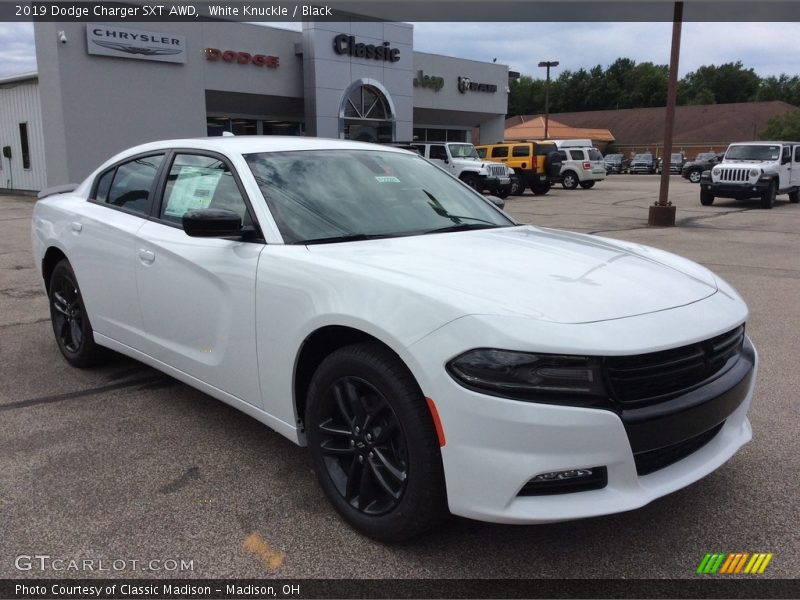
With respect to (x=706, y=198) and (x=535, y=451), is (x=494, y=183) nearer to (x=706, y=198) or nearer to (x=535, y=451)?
(x=706, y=198)

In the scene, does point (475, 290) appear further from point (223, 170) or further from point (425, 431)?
point (223, 170)

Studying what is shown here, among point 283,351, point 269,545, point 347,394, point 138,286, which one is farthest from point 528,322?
point 138,286

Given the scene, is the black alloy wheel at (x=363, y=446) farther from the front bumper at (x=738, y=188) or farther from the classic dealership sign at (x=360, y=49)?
the classic dealership sign at (x=360, y=49)

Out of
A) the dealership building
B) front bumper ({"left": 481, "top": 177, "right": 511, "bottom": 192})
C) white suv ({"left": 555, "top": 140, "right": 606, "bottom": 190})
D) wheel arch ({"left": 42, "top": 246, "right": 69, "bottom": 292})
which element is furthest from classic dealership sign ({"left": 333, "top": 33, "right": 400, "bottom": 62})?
wheel arch ({"left": 42, "top": 246, "right": 69, "bottom": 292})

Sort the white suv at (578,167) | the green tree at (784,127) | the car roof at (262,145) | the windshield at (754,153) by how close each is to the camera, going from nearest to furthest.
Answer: the car roof at (262,145), the windshield at (754,153), the white suv at (578,167), the green tree at (784,127)

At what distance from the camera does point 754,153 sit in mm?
21344

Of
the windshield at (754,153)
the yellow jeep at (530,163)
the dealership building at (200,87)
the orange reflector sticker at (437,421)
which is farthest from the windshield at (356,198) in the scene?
the yellow jeep at (530,163)

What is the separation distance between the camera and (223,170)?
363 cm

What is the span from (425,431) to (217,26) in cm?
2376

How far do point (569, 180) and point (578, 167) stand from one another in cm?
81

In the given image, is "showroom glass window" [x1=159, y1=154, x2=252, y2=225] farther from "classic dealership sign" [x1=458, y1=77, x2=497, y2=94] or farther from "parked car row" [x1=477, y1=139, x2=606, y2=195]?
"classic dealership sign" [x1=458, y1=77, x2=497, y2=94]

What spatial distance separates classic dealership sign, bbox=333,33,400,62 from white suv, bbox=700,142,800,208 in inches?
524

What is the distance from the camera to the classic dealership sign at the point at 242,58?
2338 centimetres

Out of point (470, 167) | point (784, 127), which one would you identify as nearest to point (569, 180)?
point (470, 167)
